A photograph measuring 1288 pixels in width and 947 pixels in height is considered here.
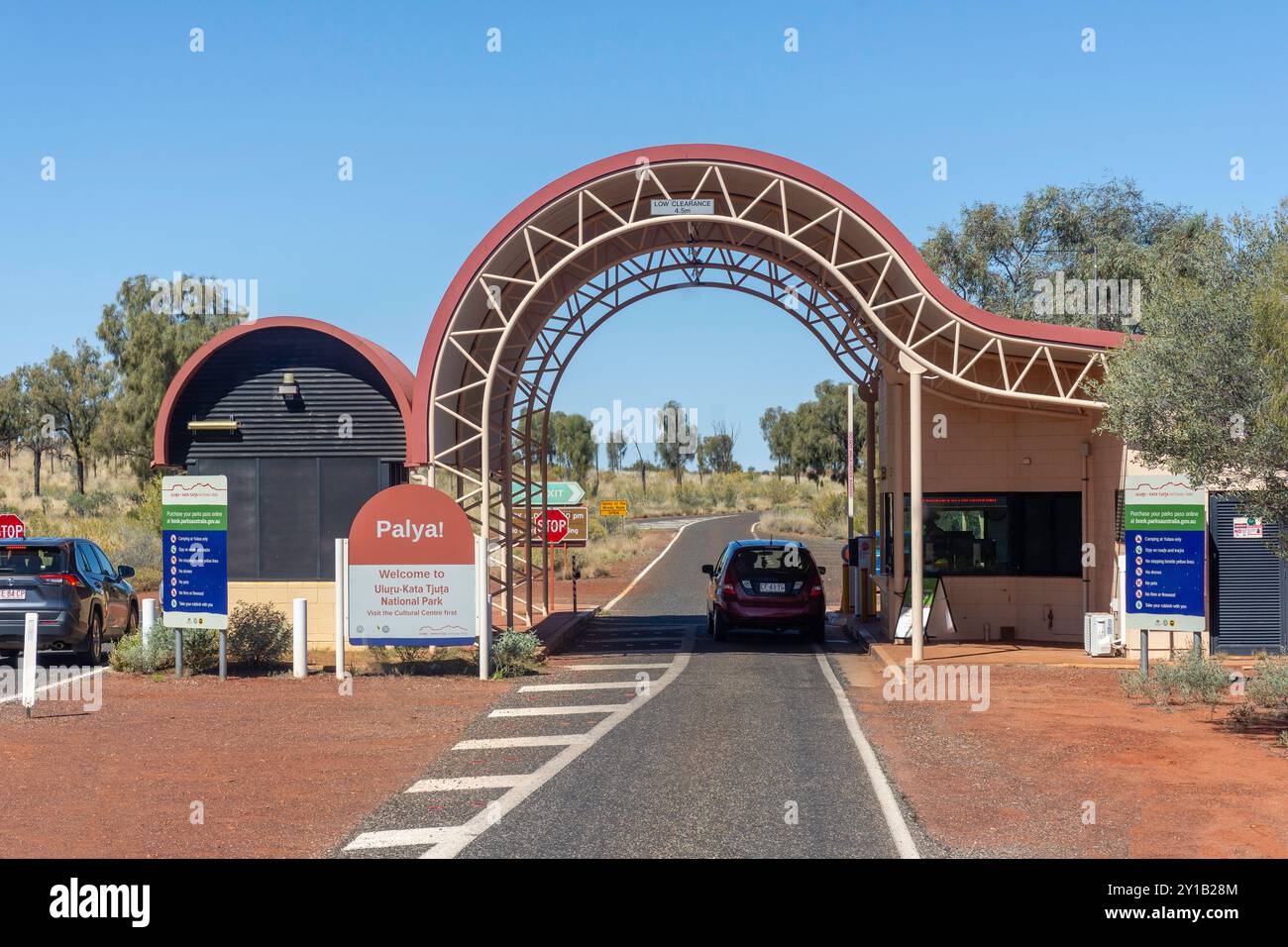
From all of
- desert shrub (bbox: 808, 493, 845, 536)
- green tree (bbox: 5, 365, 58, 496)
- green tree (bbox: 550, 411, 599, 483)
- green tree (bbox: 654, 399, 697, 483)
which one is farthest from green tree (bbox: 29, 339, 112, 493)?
green tree (bbox: 654, 399, 697, 483)

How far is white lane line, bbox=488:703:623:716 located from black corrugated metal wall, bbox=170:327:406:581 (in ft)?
23.5

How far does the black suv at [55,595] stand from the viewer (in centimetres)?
1698

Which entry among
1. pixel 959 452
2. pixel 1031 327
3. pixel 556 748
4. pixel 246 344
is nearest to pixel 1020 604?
pixel 959 452

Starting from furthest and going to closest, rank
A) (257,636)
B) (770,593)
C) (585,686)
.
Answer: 1. (770,593)
2. (257,636)
3. (585,686)

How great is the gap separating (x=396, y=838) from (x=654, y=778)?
→ 252 cm

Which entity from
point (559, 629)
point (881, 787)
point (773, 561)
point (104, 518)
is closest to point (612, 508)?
point (773, 561)

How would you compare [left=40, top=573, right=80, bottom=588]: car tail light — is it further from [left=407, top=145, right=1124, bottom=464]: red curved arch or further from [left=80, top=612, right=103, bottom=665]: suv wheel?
[left=407, top=145, right=1124, bottom=464]: red curved arch

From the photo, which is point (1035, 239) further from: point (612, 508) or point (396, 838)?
point (396, 838)

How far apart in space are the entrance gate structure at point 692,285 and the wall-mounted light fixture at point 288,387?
2470 mm

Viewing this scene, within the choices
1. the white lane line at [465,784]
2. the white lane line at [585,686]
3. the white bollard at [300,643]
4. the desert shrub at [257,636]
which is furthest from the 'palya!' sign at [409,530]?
the white lane line at [465,784]

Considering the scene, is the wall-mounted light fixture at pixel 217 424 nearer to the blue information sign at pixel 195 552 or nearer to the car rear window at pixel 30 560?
the car rear window at pixel 30 560

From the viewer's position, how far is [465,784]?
33.5 ft

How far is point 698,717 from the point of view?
13.4m

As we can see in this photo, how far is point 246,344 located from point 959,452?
1167 cm
